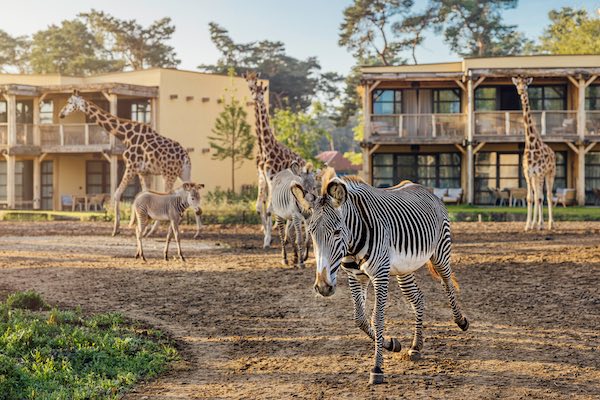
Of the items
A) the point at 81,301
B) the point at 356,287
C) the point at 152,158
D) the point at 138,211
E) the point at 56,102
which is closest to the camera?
the point at 356,287

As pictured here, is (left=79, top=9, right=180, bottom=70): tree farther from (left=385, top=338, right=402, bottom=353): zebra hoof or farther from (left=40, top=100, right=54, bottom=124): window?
(left=385, top=338, right=402, bottom=353): zebra hoof

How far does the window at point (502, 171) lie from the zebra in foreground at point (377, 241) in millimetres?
25725

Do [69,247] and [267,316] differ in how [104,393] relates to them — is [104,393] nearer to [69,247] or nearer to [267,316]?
[267,316]

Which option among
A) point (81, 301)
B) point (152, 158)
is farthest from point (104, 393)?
point (152, 158)

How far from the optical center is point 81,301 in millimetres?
9914

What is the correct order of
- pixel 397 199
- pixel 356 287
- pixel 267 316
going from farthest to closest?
1. pixel 267 316
2. pixel 397 199
3. pixel 356 287

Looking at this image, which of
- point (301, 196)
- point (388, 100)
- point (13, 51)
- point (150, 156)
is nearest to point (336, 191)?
point (301, 196)

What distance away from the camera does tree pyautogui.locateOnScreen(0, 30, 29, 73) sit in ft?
223

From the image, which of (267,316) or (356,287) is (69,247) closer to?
(267,316)

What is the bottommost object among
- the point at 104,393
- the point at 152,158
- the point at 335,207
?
the point at 104,393

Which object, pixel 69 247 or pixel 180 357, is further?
pixel 69 247

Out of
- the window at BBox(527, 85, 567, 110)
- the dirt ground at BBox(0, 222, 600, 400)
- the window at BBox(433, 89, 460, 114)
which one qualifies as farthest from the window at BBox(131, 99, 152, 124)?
the dirt ground at BBox(0, 222, 600, 400)

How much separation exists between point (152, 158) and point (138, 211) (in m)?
6.57

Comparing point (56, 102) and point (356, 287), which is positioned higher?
point (56, 102)
